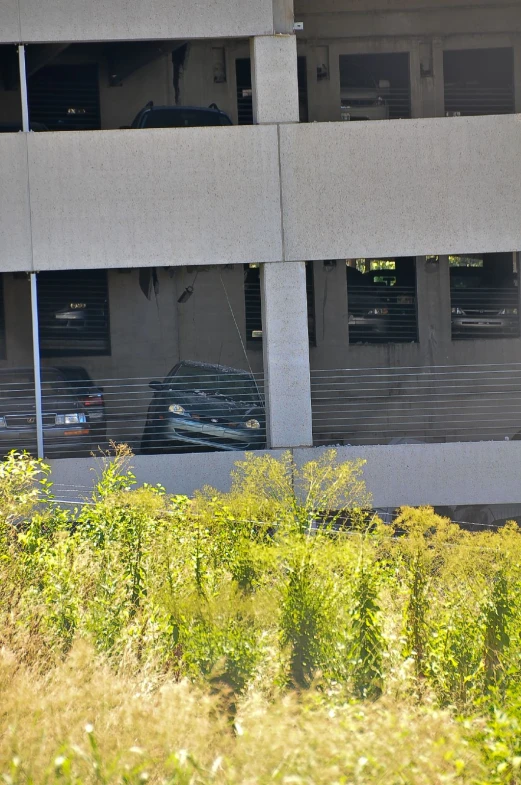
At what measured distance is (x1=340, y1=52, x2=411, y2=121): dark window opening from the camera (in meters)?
16.3

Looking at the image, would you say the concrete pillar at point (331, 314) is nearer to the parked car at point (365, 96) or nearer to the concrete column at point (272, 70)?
the parked car at point (365, 96)

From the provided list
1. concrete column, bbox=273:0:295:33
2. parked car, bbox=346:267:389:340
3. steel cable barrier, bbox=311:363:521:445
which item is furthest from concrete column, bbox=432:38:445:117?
concrete column, bbox=273:0:295:33

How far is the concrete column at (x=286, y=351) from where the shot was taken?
10.1 meters

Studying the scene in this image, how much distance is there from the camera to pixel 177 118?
14.4 m

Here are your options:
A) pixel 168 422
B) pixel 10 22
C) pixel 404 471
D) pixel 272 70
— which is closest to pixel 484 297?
pixel 404 471

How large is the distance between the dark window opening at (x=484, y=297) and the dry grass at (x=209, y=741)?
1291cm

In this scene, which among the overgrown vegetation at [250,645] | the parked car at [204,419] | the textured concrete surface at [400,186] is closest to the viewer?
the overgrown vegetation at [250,645]

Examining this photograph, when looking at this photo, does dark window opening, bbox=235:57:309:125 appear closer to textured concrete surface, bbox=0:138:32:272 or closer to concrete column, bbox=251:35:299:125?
concrete column, bbox=251:35:299:125

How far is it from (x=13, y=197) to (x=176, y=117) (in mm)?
5210

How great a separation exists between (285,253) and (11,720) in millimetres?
6920

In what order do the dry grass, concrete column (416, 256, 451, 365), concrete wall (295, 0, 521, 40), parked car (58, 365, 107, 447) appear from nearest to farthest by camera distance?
1. the dry grass
2. parked car (58, 365, 107, 447)
3. concrete wall (295, 0, 521, 40)
4. concrete column (416, 256, 451, 365)

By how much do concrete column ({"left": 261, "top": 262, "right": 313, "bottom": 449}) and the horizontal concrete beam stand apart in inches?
10.4

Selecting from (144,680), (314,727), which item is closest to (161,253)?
(144,680)

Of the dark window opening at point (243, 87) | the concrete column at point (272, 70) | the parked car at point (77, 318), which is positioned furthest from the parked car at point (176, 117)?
the concrete column at point (272, 70)
